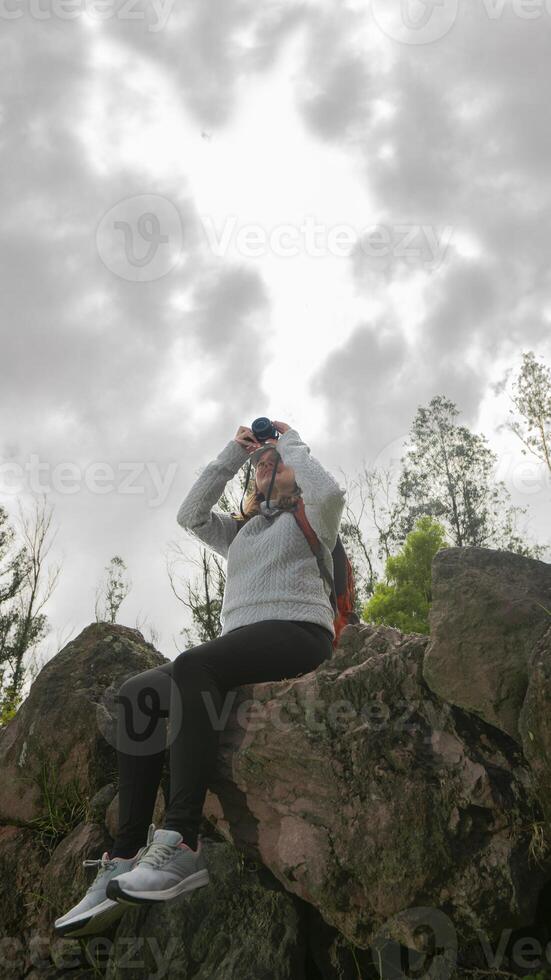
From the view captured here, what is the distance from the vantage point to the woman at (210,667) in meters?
2.25

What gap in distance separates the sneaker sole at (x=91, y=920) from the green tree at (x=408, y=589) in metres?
10.5

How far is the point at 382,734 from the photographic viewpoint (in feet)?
7.73

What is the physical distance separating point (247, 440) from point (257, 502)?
45 cm

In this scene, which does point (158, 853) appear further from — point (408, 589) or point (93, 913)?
point (408, 589)

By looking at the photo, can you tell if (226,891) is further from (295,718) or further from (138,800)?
(295,718)

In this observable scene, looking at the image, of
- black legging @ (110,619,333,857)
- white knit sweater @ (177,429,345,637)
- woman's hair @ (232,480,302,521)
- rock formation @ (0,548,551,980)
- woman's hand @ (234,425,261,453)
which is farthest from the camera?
woman's hand @ (234,425,261,453)

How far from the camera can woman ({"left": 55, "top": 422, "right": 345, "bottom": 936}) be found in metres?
2.25

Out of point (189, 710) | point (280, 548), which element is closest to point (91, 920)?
point (189, 710)

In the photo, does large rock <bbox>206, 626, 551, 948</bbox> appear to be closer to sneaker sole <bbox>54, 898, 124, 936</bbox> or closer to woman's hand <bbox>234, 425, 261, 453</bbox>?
sneaker sole <bbox>54, 898, 124, 936</bbox>

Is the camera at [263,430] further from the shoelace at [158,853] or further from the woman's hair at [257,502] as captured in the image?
the shoelace at [158,853]

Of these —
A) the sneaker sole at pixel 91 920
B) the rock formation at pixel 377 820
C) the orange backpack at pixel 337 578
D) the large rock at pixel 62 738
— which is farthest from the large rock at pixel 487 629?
the large rock at pixel 62 738

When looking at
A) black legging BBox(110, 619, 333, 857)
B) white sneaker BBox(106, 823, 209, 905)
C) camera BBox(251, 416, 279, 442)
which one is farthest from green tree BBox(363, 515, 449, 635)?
white sneaker BBox(106, 823, 209, 905)

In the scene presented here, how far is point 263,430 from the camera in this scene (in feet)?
12.5

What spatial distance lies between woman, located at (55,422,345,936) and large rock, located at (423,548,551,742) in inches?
27.1
